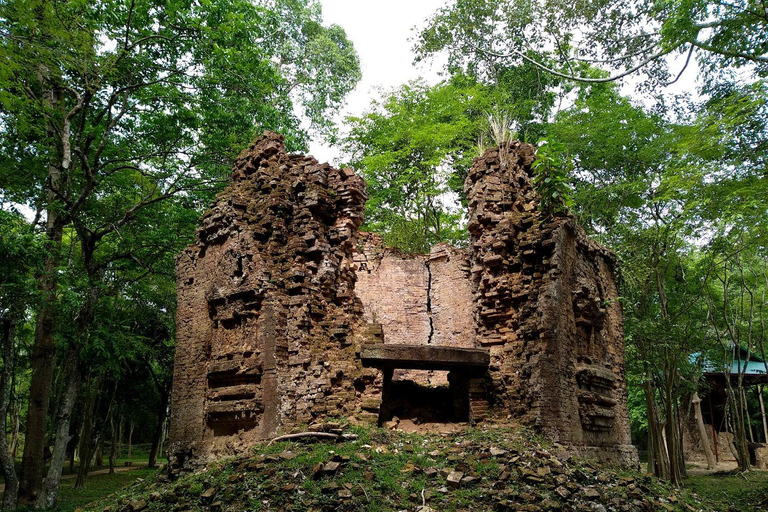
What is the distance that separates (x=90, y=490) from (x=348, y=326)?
548 inches

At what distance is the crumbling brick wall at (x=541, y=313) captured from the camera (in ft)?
30.1

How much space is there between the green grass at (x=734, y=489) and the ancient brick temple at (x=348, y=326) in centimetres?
259

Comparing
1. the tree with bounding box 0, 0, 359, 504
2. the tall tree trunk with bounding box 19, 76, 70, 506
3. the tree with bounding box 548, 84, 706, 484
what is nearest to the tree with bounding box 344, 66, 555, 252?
the tree with bounding box 548, 84, 706, 484

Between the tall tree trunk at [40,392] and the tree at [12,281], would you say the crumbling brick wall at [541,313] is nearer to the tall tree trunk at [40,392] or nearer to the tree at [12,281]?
the tree at [12,281]

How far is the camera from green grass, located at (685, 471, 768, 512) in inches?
433

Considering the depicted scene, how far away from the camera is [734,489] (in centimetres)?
1455

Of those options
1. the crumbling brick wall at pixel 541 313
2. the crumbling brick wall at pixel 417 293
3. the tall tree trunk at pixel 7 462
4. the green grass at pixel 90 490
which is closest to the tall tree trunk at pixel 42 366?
the tall tree trunk at pixel 7 462

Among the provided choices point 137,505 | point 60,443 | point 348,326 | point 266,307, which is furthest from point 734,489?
point 60,443

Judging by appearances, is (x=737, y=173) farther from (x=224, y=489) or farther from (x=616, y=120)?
(x=224, y=489)

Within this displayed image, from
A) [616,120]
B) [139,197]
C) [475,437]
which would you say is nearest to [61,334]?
[139,197]

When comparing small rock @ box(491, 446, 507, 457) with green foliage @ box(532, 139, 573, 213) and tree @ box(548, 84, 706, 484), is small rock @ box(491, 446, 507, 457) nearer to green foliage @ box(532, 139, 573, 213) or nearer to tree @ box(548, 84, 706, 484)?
green foliage @ box(532, 139, 573, 213)

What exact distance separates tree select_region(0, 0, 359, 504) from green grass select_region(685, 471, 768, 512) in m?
13.8

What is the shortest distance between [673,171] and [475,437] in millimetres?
9167

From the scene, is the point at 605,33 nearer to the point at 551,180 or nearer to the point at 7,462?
the point at 551,180
